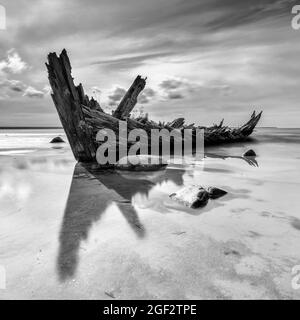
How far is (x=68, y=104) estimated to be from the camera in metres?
7.66

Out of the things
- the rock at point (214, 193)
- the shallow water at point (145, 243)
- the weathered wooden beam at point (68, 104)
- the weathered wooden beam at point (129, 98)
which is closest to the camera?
the shallow water at point (145, 243)

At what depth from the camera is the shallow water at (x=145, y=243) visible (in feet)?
6.80

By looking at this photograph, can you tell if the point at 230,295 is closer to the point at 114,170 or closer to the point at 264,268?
the point at 264,268

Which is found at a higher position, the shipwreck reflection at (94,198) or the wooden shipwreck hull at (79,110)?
the wooden shipwreck hull at (79,110)

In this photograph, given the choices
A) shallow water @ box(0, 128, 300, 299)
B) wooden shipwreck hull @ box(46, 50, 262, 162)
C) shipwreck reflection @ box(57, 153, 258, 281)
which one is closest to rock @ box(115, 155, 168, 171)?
shipwreck reflection @ box(57, 153, 258, 281)

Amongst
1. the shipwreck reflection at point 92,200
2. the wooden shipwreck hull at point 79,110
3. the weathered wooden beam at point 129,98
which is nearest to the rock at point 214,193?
the shipwreck reflection at point 92,200

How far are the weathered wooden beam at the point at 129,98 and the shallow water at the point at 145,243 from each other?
5323 millimetres

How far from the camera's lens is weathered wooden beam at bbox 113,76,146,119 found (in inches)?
390

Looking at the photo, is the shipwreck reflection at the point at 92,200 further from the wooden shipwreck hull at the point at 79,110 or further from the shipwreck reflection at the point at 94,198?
the wooden shipwreck hull at the point at 79,110

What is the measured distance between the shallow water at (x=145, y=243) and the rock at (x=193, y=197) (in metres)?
0.14

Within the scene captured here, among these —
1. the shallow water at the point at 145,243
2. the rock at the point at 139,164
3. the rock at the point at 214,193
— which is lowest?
the shallow water at the point at 145,243

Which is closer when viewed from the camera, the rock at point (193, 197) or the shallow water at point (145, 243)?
the shallow water at point (145, 243)

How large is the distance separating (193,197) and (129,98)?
691cm

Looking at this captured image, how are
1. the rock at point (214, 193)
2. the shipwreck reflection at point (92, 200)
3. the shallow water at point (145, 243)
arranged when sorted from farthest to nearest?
the rock at point (214, 193)
the shipwreck reflection at point (92, 200)
the shallow water at point (145, 243)
